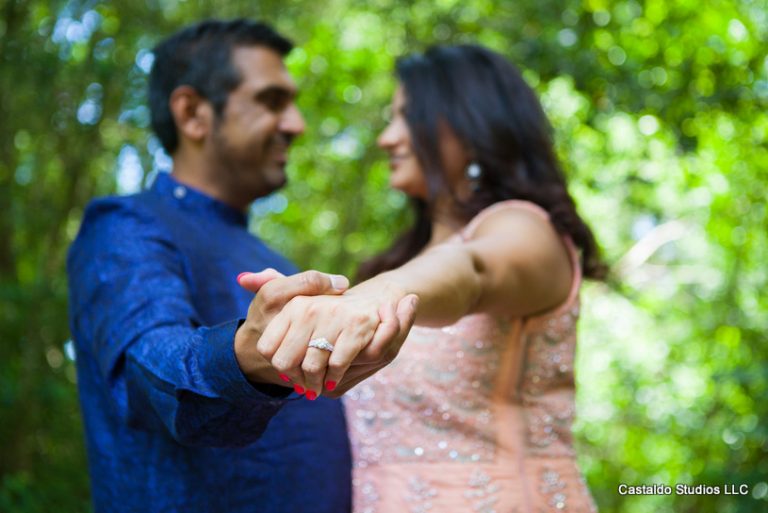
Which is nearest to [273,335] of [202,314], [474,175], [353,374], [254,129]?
[353,374]

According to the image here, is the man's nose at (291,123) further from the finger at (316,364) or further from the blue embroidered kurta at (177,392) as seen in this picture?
the finger at (316,364)

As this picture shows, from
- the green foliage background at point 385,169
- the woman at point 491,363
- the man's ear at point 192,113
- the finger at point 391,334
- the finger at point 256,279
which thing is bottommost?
the green foliage background at point 385,169

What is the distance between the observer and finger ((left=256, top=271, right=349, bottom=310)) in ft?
3.36

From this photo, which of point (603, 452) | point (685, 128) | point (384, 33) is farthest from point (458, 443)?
point (603, 452)

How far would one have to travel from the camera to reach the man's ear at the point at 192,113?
221 cm

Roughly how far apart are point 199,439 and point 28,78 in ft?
8.33

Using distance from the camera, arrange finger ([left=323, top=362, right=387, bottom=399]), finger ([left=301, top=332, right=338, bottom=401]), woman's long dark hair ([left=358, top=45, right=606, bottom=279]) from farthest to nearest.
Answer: woman's long dark hair ([left=358, top=45, right=606, bottom=279])
finger ([left=323, top=362, right=387, bottom=399])
finger ([left=301, top=332, right=338, bottom=401])

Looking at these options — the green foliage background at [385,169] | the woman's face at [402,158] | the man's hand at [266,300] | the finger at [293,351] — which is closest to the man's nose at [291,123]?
the woman's face at [402,158]

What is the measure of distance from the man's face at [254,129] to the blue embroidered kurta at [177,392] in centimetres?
23

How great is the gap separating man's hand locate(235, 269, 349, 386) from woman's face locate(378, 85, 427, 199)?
1124 mm

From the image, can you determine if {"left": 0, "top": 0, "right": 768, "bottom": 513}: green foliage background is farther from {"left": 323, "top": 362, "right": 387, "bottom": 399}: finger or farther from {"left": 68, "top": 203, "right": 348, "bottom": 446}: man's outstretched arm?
{"left": 323, "top": 362, "right": 387, "bottom": 399}: finger

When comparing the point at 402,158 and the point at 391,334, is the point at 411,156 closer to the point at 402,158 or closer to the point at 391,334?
the point at 402,158

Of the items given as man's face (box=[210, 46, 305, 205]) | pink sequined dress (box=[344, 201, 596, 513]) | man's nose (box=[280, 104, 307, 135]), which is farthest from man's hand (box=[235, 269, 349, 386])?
man's nose (box=[280, 104, 307, 135])

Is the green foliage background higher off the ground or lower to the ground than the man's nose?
lower
